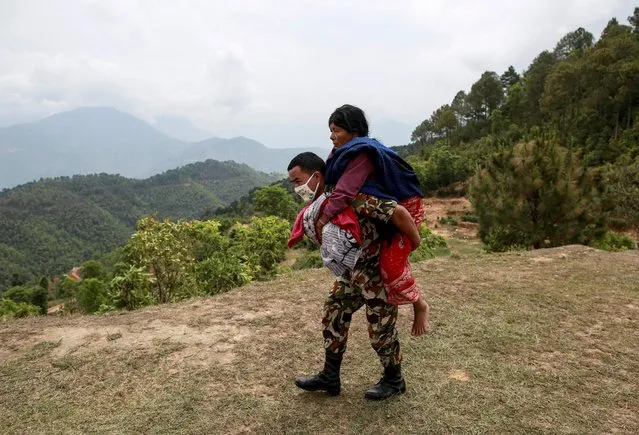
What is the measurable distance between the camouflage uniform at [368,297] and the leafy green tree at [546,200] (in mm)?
8285

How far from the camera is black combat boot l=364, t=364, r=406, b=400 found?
2.69 meters

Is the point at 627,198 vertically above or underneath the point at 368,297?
underneath

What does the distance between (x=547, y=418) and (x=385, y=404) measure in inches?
38.9

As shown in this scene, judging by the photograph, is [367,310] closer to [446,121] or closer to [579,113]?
[579,113]

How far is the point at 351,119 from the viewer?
7.45 feet

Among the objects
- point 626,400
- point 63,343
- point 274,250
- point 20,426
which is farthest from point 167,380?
point 274,250

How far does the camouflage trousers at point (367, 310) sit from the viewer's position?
2402 millimetres

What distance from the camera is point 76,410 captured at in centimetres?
276

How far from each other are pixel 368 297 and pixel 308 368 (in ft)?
3.82

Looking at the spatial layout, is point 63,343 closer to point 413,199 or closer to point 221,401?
point 221,401

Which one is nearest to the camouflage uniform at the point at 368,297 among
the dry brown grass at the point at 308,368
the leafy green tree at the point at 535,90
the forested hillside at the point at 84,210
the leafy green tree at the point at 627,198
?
the dry brown grass at the point at 308,368

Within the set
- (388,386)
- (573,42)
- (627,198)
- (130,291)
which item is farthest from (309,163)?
(573,42)

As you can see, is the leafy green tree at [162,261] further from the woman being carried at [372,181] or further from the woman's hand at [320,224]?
the woman being carried at [372,181]

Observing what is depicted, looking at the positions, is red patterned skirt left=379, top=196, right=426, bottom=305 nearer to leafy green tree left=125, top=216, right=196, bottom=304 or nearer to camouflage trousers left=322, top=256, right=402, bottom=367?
camouflage trousers left=322, top=256, right=402, bottom=367
